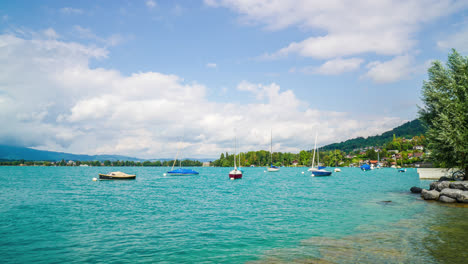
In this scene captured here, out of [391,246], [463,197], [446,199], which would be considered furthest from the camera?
[446,199]

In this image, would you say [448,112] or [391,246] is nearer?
[391,246]

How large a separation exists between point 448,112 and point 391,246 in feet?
83.6

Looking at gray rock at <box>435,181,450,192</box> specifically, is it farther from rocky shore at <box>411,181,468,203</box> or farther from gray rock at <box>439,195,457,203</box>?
gray rock at <box>439,195,457,203</box>

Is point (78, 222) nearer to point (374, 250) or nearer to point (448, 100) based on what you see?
point (374, 250)

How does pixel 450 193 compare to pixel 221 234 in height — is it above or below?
above

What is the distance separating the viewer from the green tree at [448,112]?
29969 mm

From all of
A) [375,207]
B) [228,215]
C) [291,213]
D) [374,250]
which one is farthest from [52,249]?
→ [375,207]

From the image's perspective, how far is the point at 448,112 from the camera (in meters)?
31.0

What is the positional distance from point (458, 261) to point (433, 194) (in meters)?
23.0

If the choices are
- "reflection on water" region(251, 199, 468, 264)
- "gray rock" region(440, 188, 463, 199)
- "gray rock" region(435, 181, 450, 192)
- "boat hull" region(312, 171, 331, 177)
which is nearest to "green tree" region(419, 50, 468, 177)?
"gray rock" region(435, 181, 450, 192)

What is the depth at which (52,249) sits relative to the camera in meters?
14.4

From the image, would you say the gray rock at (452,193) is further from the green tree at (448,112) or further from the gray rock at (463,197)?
the green tree at (448,112)

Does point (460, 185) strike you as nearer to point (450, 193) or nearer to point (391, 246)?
point (450, 193)


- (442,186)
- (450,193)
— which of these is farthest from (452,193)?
(442,186)
